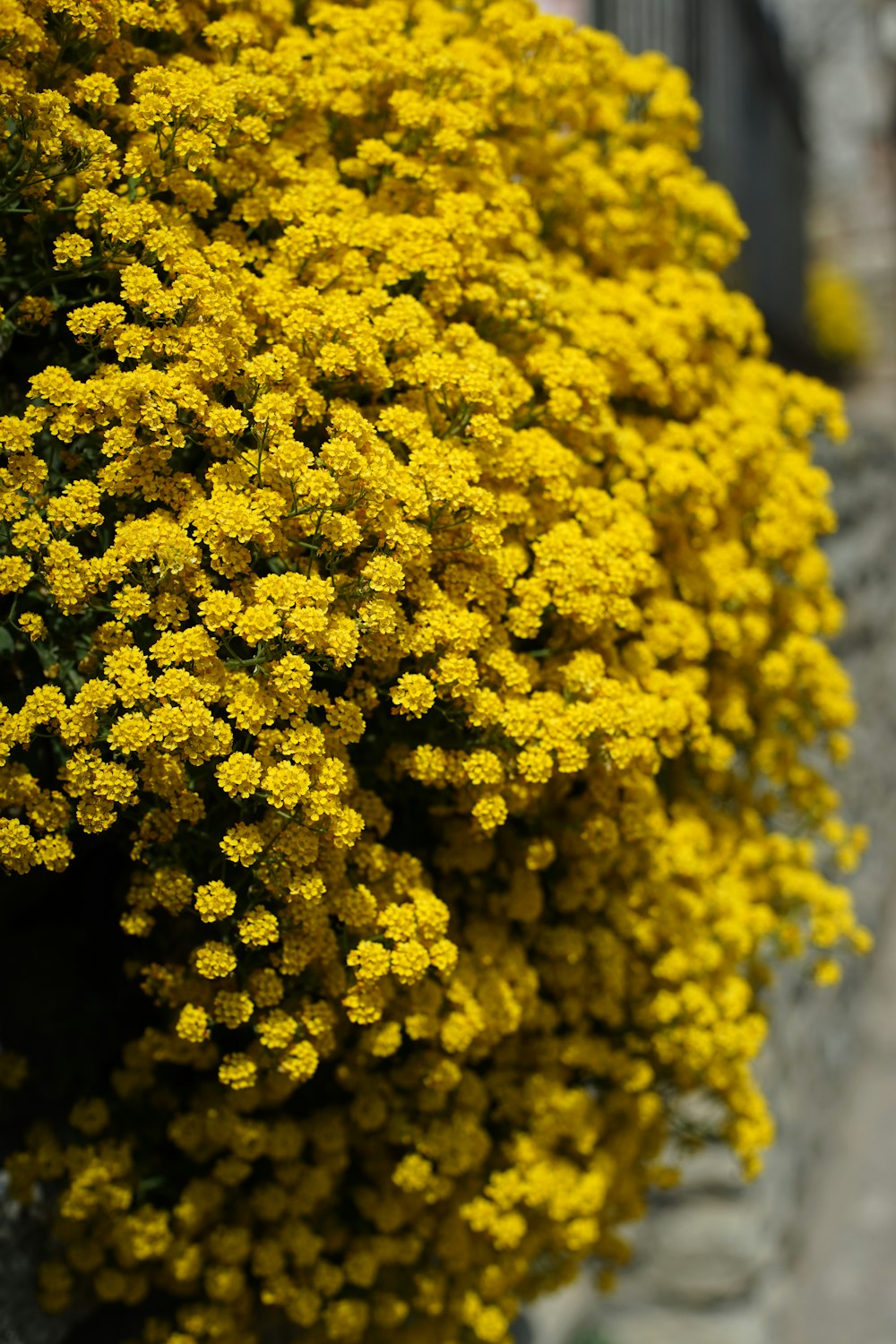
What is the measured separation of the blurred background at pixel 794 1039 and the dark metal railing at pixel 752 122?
0.7 inches

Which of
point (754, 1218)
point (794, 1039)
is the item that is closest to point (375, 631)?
point (754, 1218)

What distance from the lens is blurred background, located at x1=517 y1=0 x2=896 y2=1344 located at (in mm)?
3854

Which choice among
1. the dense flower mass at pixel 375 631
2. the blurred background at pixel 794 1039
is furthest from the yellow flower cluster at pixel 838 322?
the dense flower mass at pixel 375 631

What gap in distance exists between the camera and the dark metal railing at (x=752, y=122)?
5.53m

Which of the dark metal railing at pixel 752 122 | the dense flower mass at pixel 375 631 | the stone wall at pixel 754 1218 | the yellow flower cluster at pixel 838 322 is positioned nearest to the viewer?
the dense flower mass at pixel 375 631

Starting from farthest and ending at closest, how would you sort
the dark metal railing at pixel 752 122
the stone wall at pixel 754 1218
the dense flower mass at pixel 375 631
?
1. the dark metal railing at pixel 752 122
2. the stone wall at pixel 754 1218
3. the dense flower mass at pixel 375 631

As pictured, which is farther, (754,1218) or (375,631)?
(754,1218)

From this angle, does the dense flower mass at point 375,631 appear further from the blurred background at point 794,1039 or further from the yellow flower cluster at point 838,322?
the yellow flower cluster at point 838,322

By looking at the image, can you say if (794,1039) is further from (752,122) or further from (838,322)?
(838,322)

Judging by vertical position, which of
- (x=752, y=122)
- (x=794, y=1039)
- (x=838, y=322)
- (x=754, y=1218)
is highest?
(x=838, y=322)

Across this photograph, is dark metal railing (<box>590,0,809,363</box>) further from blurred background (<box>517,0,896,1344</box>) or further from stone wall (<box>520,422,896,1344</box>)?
stone wall (<box>520,422,896,1344</box>)

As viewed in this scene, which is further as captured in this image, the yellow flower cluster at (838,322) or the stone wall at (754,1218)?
the yellow flower cluster at (838,322)

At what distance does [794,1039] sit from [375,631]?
Answer: 2880 mm

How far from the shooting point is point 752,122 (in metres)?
7.49
